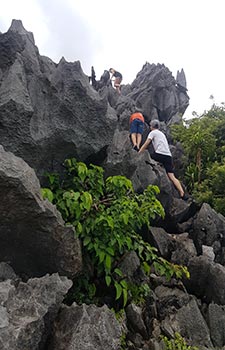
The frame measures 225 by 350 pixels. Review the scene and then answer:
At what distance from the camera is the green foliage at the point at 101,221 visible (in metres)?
5.91

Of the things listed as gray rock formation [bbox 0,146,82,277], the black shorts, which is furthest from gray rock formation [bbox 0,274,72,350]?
the black shorts

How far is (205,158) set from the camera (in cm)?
1811

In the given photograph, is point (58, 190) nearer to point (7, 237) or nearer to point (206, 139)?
point (7, 237)

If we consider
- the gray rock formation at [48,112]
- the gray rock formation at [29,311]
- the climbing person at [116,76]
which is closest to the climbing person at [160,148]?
the gray rock formation at [48,112]

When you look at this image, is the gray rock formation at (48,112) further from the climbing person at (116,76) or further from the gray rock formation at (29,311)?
the climbing person at (116,76)

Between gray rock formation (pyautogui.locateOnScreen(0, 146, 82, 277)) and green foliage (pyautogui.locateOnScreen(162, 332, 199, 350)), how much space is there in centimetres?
208

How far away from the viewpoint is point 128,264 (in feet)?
22.6

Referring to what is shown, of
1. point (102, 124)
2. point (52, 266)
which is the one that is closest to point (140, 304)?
point (52, 266)

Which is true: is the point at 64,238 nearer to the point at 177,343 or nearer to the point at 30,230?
the point at 30,230

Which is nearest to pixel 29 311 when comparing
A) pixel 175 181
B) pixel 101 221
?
pixel 101 221

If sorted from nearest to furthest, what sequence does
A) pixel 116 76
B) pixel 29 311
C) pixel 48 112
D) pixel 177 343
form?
pixel 29 311, pixel 177 343, pixel 48 112, pixel 116 76

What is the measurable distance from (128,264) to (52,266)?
72.3 inches

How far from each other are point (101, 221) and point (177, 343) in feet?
8.42

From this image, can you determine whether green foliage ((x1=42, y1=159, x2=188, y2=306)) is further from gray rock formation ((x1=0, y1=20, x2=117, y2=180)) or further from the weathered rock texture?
gray rock formation ((x1=0, y1=20, x2=117, y2=180))
